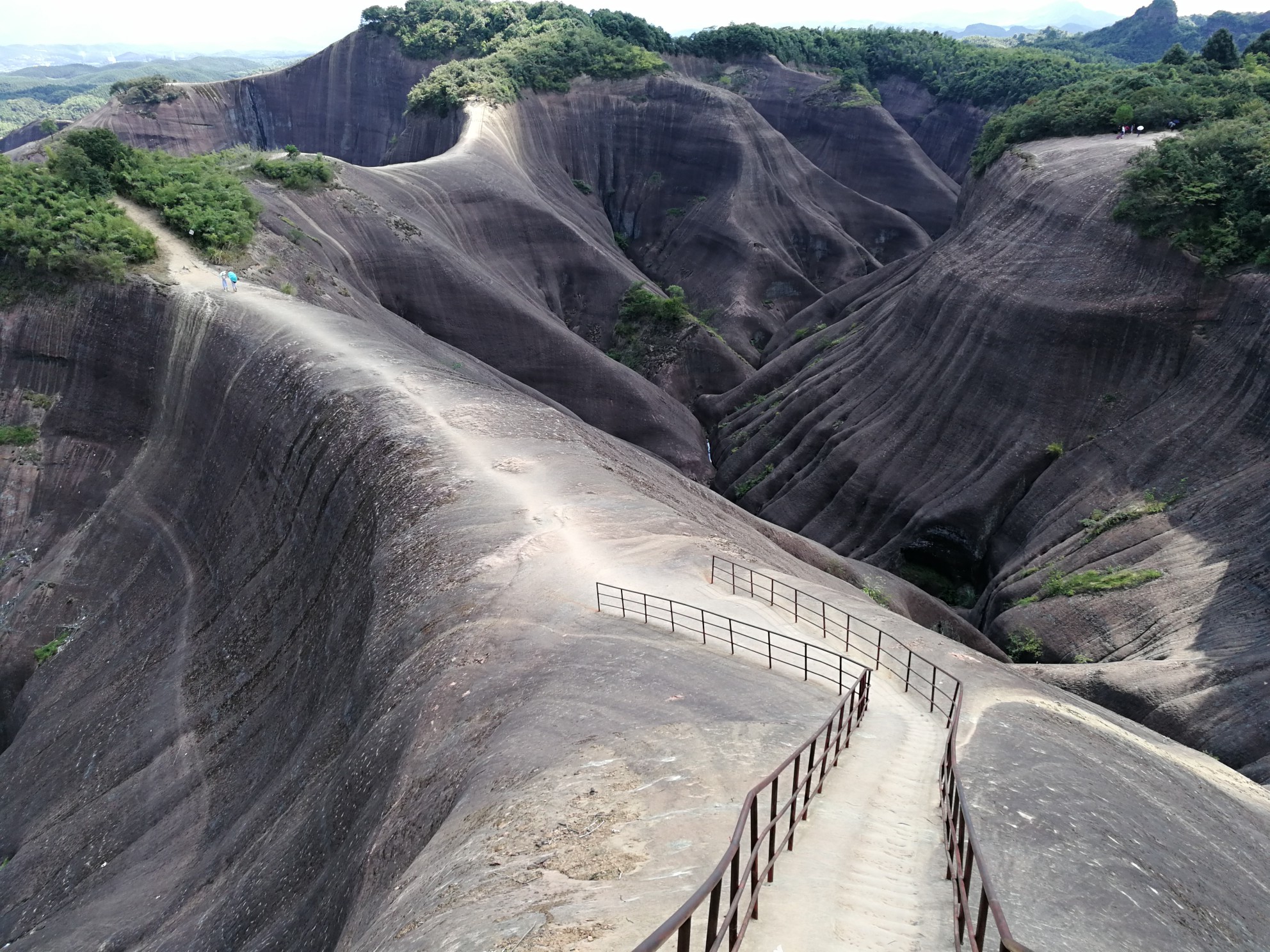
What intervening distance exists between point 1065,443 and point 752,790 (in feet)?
94.5

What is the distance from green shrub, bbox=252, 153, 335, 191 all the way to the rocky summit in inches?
13.1

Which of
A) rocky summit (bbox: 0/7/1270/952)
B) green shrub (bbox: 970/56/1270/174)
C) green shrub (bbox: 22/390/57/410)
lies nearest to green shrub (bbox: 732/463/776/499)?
rocky summit (bbox: 0/7/1270/952)

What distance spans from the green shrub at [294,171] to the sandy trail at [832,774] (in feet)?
61.9

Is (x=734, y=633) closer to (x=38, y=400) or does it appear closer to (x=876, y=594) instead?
(x=876, y=594)

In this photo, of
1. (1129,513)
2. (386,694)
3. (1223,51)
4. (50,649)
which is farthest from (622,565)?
(1223,51)

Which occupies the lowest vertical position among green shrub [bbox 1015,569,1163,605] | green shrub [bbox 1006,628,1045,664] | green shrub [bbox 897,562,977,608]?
green shrub [bbox 897,562,977,608]

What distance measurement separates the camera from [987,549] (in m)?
35.7

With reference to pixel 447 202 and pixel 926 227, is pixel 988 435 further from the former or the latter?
pixel 926 227

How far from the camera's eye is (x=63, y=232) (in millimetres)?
33438

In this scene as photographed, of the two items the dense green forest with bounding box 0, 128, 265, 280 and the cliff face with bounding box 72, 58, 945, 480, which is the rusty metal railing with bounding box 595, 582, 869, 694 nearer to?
the dense green forest with bounding box 0, 128, 265, 280

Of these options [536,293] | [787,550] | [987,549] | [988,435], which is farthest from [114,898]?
[536,293]

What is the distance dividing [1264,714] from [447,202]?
165ft

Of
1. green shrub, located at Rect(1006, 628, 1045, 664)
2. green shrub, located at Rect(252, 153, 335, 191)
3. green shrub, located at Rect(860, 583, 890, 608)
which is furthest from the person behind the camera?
green shrub, located at Rect(252, 153, 335, 191)

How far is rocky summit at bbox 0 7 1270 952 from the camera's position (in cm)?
1107
